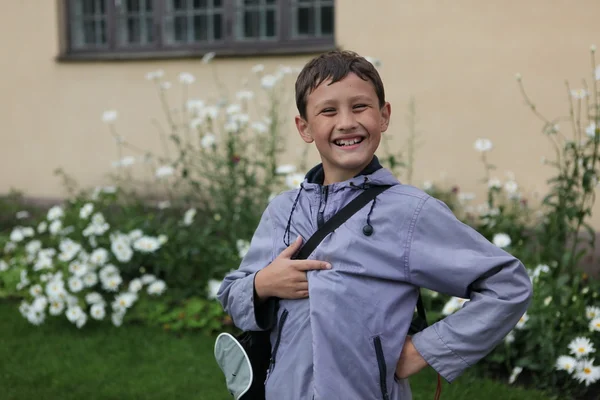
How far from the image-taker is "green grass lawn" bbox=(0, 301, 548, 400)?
3.53 meters

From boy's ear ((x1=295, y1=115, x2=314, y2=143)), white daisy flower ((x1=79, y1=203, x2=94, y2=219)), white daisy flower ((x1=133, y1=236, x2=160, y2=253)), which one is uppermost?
boy's ear ((x1=295, y1=115, x2=314, y2=143))

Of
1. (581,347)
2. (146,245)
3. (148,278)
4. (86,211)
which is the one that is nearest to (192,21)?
(86,211)

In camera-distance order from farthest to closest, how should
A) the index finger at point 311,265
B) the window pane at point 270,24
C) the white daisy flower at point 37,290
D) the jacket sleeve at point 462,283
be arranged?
the window pane at point 270,24 < the white daisy flower at point 37,290 < the index finger at point 311,265 < the jacket sleeve at point 462,283

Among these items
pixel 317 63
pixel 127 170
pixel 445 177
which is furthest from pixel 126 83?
pixel 317 63

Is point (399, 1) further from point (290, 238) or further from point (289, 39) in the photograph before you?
point (290, 238)

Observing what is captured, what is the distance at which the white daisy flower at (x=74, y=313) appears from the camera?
441cm

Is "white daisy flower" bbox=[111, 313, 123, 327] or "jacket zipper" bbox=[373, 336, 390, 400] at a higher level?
"jacket zipper" bbox=[373, 336, 390, 400]

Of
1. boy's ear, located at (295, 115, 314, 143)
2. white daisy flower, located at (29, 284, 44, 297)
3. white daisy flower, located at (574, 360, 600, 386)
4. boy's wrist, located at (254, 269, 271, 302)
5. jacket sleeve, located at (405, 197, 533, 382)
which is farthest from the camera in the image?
white daisy flower, located at (29, 284, 44, 297)

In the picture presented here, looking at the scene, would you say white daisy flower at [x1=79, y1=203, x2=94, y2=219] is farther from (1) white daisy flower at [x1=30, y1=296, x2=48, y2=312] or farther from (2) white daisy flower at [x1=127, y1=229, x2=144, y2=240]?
(1) white daisy flower at [x1=30, y1=296, x2=48, y2=312]

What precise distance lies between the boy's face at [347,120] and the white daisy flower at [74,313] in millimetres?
3092

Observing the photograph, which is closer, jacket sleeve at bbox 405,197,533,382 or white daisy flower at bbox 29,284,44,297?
jacket sleeve at bbox 405,197,533,382

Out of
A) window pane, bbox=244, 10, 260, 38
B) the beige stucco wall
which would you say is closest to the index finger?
the beige stucco wall

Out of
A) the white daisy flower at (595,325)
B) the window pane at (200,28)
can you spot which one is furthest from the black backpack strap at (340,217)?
the window pane at (200,28)

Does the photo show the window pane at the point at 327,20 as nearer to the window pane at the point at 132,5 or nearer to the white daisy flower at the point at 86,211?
the window pane at the point at 132,5
